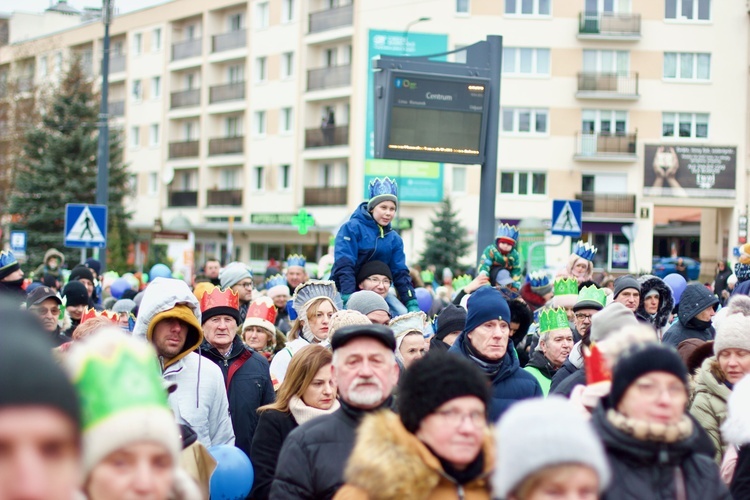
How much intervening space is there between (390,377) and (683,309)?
518cm

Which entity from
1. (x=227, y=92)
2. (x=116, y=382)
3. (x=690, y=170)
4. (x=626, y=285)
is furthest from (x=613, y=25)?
(x=116, y=382)

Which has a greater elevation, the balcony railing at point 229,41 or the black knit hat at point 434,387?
the balcony railing at point 229,41

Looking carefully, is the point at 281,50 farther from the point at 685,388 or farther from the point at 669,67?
the point at 685,388

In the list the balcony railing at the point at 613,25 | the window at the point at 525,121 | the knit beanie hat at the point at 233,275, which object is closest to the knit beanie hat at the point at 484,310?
the knit beanie hat at the point at 233,275

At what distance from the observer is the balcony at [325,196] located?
50219mm

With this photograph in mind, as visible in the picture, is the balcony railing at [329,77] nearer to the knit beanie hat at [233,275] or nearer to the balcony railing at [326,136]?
the balcony railing at [326,136]

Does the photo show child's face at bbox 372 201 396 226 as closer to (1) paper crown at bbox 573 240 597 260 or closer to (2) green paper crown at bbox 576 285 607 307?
(2) green paper crown at bbox 576 285 607 307

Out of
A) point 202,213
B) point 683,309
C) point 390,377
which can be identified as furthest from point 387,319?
point 202,213

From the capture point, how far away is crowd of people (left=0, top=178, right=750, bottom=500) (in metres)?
2.93

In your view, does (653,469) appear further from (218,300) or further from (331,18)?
(331,18)

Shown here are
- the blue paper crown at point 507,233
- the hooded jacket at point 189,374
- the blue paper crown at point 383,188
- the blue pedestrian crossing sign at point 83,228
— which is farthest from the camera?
the blue pedestrian crossing sign at point 83,228

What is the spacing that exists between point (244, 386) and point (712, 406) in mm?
3219

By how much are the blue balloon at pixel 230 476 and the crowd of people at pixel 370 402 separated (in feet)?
0.05

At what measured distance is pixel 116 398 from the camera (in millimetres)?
2979
